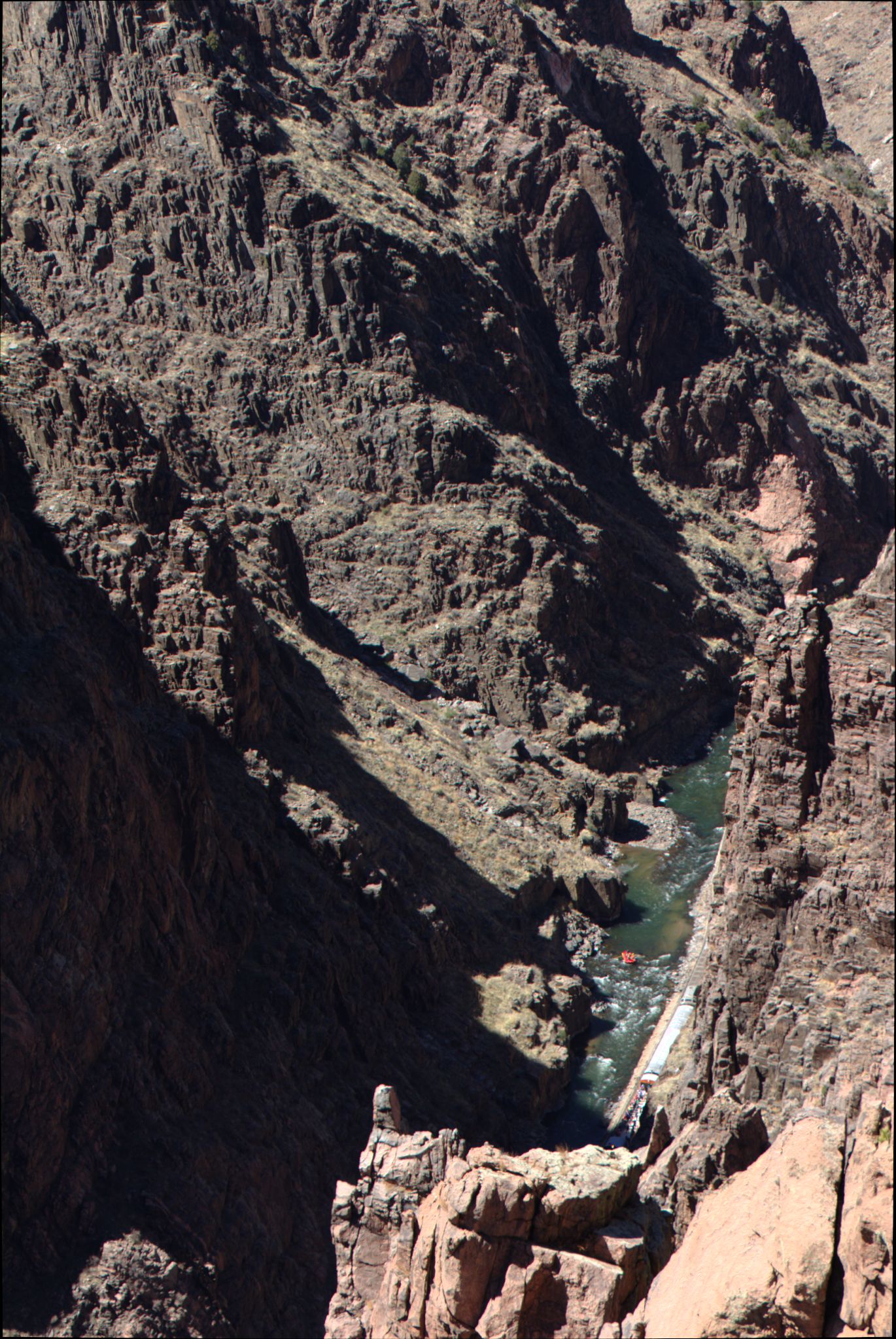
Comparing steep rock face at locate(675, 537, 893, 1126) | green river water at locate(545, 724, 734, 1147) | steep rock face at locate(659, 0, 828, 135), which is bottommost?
A: steep rock face at locate(675, 537, 893, 1126)

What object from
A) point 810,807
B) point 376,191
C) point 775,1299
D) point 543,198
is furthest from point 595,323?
point 775,1299

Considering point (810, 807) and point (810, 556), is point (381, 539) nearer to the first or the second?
point (810, 556)

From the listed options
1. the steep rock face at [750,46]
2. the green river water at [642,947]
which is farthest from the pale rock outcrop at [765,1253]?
the steep rock face at [750,46]

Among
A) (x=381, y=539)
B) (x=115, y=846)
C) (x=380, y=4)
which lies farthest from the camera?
(x=380, y=4)

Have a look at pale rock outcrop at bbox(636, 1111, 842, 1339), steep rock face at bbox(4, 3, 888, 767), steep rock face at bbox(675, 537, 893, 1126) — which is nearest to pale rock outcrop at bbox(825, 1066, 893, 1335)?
pale rock outcrop at bbox(636, 1111, 842, 1339)

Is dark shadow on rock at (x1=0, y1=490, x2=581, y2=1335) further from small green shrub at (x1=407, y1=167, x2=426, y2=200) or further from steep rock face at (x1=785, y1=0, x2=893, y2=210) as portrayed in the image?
steep rock face at (x1=785, y1=0, x2=893, y2=210)

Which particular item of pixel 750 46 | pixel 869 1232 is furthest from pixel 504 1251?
pixel 750 46

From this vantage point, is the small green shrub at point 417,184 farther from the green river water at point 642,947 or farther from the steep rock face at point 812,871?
the steep rock face at point 812,871
